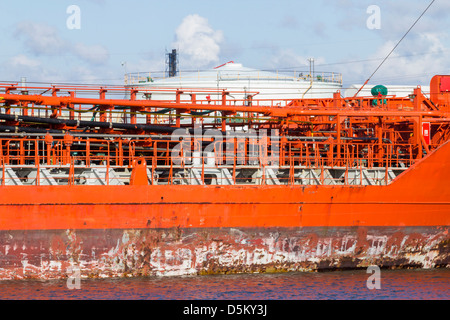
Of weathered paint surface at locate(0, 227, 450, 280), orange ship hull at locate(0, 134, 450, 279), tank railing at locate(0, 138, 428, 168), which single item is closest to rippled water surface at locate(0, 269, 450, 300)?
weathered paint surface at locate(0, 227, 450, 280)

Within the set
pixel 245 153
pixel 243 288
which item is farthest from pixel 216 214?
pixel 245 153

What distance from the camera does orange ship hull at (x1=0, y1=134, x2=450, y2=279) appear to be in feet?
58.8

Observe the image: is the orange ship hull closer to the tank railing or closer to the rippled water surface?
the rippled water surface

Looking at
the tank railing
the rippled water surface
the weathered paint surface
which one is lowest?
the rippled water surface

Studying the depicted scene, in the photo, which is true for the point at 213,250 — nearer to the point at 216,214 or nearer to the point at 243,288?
the point at 216,214

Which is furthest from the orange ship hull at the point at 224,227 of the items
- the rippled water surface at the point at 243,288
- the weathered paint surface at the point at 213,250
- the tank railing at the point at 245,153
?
the tank railing at the point at 245,153

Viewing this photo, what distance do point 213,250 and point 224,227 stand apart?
2.41 ft

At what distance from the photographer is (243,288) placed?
1739cm

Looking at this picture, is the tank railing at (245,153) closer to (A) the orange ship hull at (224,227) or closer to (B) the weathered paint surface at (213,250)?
(A) the orange ship hull at (224,227)

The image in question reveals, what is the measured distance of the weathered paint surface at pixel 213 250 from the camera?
1798cm

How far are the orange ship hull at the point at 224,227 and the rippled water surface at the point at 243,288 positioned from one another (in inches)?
19.9

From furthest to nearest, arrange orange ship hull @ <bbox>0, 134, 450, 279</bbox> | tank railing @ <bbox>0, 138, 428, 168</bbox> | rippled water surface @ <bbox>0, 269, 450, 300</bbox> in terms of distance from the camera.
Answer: tank railing @ <bbox>0, 138, 428, 168</bbox>, orange ship hull @ <bbox>0, 134, 450, 279</bbox>, rippled water surface @ <bbox>0, 269, 450, 300</bbox>

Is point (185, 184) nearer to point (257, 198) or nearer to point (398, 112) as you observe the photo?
point (257, 198)

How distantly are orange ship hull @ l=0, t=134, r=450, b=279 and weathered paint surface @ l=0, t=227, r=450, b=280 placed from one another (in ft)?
0.09
